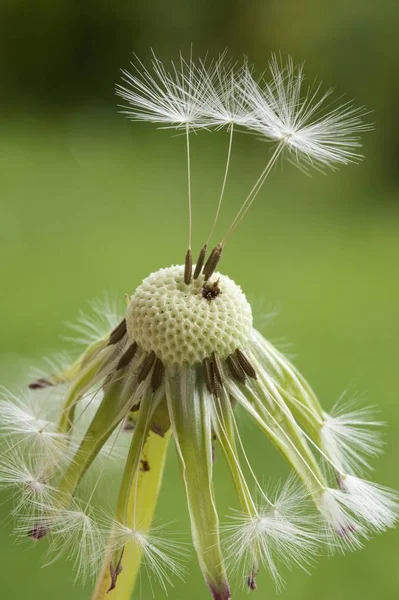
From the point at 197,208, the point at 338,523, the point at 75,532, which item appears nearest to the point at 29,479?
the point at 75,532

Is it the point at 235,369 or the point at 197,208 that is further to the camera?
the point at 197,208

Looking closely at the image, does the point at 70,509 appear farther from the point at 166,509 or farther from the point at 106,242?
the point at 106,242

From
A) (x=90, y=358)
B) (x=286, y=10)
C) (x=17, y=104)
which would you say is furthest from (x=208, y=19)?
(x=90, y=358)

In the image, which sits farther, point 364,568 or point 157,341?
point 364,568

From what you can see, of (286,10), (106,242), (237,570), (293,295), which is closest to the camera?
(237,570)

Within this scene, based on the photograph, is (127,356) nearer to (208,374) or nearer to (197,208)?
(208,374)

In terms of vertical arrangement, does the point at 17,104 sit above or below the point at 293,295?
above
